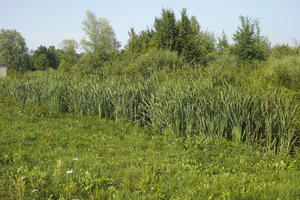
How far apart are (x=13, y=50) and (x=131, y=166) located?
55.0m

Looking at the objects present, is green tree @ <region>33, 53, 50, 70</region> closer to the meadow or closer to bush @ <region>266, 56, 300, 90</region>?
the meadow

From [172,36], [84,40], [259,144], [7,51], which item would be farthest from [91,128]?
[7,51]

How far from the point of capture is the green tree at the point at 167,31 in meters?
19.0

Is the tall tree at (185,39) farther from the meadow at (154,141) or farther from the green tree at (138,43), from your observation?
the meadow at (154,141)

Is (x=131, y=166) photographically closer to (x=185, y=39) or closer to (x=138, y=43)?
(x=185, y=39)

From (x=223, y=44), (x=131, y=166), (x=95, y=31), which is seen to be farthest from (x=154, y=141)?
(x=95, y=31)

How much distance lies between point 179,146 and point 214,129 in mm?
909

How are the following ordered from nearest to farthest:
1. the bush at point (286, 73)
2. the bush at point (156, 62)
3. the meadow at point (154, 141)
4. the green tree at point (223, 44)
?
the meadow at point (154, 141) < the bush at point (286, 73) < the bush at point (156, 62) < the green tree at point (223, 44)

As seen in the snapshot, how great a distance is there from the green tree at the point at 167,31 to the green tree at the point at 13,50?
38.2 meters

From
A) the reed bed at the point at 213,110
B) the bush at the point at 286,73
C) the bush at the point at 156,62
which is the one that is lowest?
the reed bed at the point at 213,110

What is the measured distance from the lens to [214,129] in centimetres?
567

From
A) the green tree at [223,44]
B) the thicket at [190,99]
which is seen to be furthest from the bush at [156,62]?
the green tree at [223,44]

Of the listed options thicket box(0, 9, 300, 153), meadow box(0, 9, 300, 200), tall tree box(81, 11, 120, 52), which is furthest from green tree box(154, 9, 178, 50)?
tall tree box(81, 11, 120, 52)

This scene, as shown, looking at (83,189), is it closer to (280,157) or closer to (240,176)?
(240,176)
